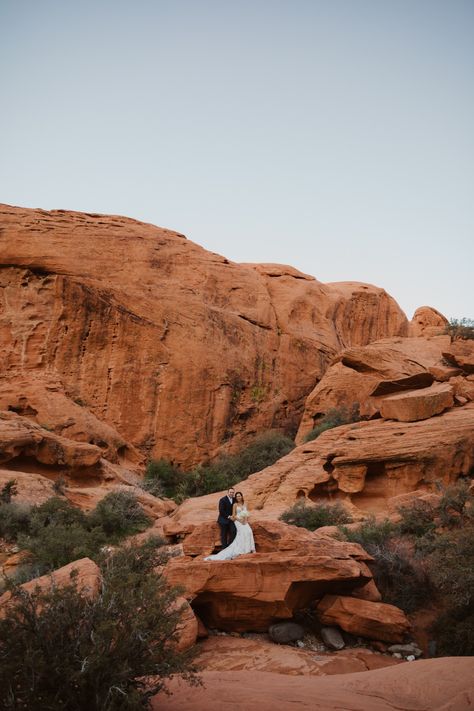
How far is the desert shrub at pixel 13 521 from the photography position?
12781mm

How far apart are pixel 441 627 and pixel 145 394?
1828 centimetres

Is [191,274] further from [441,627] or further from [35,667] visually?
[35,667]

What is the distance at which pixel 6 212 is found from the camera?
27.1 meters

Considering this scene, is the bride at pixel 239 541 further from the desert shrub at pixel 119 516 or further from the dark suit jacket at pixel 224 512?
the desert shrub at pixel 119 516

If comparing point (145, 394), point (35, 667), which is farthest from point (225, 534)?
point (145, 394)

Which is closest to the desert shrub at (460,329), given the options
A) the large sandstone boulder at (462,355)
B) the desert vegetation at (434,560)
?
the large sandstone boulder at (462,355)

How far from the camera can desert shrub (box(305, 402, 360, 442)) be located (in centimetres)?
2159

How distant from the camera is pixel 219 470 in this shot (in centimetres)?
2431

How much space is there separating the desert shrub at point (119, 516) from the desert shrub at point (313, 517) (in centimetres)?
379

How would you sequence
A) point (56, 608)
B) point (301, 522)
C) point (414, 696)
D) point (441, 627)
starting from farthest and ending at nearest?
point (301, 522), point (441, 627), point (414, 696), point (56, 608)

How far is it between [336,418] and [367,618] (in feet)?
45.9

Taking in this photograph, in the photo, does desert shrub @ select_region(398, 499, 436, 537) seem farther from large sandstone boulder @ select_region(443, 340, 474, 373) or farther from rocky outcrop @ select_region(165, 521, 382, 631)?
large sandstone boulder @ select_region(443, 340, 474, 373)

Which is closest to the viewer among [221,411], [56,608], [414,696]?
[56,608]

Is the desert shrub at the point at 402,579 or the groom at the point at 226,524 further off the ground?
the groom at the point at 226,524
